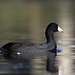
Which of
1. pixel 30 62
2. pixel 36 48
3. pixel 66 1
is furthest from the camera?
pixel 66 1

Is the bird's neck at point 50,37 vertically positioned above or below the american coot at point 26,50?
above

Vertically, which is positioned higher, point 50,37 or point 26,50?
point 50,37

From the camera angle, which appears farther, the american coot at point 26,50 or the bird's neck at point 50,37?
the bird's neck at point 50,37

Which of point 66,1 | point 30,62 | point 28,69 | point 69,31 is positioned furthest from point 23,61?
point 66,1

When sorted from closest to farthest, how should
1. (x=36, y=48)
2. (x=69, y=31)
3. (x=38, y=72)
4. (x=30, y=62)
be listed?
1. (x=38, y=72)
2. (x=30, y=62)
3. (x=36, y=48)
4. (x=69, y=31)

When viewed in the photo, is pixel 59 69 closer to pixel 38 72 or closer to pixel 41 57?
pixel 38 72

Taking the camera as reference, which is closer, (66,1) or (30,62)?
(30,62)

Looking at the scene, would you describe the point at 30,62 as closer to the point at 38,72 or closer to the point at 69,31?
the point at 38,72

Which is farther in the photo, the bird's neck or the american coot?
the bird's neck

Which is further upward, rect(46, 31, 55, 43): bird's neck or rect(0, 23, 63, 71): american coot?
rect(46, 31, 55, 43): bird's neck

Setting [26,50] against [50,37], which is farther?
[50,37]

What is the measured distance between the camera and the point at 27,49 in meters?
15.4

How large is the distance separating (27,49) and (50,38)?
121 centimetres

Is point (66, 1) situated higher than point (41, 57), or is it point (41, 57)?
point (66, 1)
